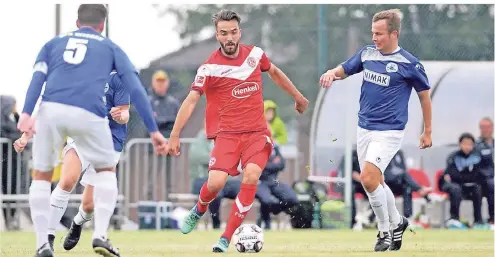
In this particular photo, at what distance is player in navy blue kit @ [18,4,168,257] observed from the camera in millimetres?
9844

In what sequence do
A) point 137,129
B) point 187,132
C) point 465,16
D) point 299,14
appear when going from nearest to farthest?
point 137,129 → point 465,16 → point 299,14 → point 187,132

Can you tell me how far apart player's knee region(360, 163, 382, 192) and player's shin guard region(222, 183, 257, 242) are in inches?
41.1

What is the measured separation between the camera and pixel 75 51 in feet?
32.5

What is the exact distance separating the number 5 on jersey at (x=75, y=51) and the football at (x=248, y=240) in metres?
2.95

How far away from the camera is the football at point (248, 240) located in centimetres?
1220

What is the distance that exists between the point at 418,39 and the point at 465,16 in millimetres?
2926

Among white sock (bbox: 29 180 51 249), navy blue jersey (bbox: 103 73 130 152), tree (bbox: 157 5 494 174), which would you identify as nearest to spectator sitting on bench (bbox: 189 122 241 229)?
tree (bbox: 157 5 494 174)

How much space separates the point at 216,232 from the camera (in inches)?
717

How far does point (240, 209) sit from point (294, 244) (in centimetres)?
266

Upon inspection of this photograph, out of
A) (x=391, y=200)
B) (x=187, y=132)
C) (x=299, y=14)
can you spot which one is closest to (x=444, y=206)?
(x=299, y=14)

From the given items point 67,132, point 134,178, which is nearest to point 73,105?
point 67,132

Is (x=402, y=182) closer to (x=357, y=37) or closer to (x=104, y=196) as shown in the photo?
(x=357, y=37)

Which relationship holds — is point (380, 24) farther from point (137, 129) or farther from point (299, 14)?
point (299, 14)

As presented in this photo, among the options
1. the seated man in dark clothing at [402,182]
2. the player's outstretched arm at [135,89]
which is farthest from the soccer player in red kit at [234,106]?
the seated man in dark clothing at [402,182]
